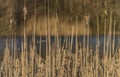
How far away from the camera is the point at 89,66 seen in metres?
5.39

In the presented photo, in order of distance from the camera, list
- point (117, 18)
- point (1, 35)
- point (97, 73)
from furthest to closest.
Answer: point (117, 18), point (1, 35), point (97, 73)

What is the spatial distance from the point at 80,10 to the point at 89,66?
632 cm

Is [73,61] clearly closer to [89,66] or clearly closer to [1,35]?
[89,66]

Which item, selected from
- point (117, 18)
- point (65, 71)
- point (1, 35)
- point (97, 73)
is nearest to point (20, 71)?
point (65, 71)

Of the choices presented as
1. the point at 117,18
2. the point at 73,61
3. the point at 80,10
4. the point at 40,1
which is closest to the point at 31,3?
the point at 40,1

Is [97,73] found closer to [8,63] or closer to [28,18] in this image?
[8,63]

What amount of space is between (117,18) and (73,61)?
5.94 m

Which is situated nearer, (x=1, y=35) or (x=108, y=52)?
(x=108, y=52)

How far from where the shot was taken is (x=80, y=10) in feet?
38.2

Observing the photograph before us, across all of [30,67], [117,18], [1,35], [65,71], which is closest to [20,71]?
[30,67]

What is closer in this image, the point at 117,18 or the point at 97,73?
the point at 97,73

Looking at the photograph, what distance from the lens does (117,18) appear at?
11.4m

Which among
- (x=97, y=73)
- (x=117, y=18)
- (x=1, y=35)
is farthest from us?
(x=117, y=18)

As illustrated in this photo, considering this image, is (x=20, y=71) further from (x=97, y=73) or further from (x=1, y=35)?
(x=1, y=35)
